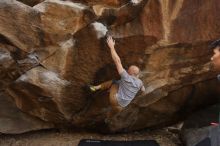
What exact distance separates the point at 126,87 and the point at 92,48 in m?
0.92

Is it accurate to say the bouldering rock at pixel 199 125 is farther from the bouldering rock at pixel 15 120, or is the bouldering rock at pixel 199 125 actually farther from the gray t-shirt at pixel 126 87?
the bouldering rock at pixel 15 120

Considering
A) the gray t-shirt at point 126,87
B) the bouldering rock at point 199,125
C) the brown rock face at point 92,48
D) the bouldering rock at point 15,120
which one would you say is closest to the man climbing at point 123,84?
the gray t-shirt at point 126,87

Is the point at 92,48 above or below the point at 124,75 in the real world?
above

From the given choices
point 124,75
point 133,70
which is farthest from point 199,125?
point 124,75

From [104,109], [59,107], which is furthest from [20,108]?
[104,109]

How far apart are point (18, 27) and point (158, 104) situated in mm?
3239

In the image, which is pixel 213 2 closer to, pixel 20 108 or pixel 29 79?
pixel 29 79

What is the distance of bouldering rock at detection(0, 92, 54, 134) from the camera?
26.4 ft

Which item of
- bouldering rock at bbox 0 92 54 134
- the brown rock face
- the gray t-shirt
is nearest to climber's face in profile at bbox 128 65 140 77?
the gray t-shirt

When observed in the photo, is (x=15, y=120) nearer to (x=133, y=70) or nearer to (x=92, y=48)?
(x=92, y=48)

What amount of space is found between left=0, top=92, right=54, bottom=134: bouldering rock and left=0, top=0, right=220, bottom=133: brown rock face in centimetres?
38

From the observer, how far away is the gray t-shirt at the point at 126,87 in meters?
6.26

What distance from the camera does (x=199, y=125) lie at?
795 centimetres

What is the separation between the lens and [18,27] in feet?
20.9
